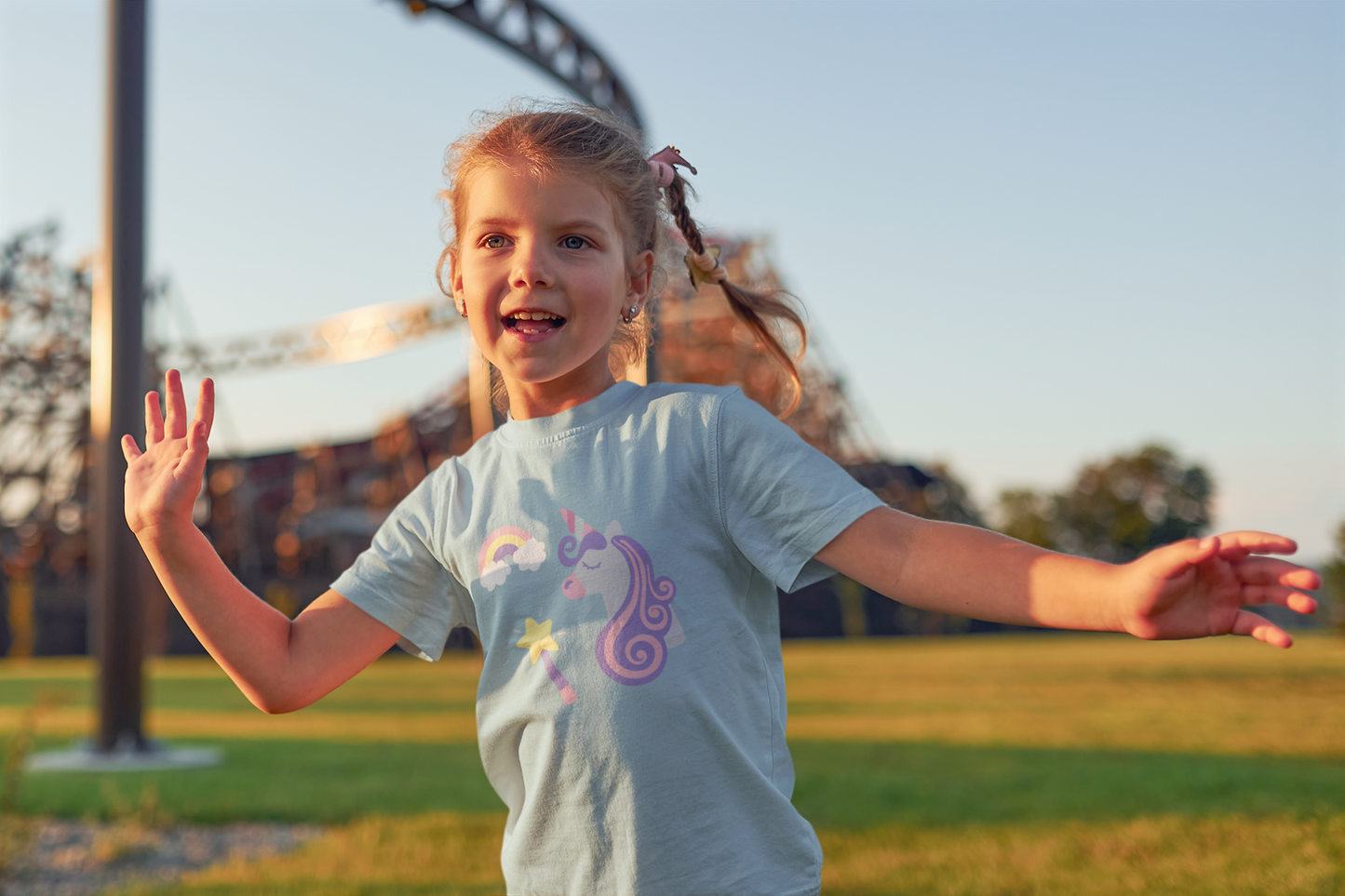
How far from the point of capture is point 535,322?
63.3 inches

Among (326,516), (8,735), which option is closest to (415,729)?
(8,735)

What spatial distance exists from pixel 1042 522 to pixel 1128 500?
5826mm

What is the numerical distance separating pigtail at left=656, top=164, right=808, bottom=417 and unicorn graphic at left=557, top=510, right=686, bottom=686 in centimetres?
53

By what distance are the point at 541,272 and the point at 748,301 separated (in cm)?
49

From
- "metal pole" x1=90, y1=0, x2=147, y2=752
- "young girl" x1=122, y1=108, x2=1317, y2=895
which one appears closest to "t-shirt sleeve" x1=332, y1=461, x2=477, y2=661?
"young girl" x1=122, y1=108, x2=1317, y2=895

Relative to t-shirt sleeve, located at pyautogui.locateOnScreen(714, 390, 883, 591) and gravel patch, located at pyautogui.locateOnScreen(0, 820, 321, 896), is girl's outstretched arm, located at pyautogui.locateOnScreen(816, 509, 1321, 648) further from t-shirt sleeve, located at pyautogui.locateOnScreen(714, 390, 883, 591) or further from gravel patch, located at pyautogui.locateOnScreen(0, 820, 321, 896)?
gravel patch, located at pyautogui.locateOnScreen(0, 820, 321, 896)

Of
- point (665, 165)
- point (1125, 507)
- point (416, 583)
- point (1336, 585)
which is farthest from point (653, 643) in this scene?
point (1125, 507)

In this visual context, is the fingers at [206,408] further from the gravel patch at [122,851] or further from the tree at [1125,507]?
the tree at [1125,507]

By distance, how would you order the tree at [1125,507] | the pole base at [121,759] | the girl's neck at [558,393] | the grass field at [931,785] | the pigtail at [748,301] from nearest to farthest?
the girl's neck at [558,393] < the pigtail at [748,301] < the grass field at [931,785] < the pole base at [121,759] < the tree at [1125,507]

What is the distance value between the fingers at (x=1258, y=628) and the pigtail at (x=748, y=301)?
33.1 inches

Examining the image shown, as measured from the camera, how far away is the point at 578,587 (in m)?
1.53

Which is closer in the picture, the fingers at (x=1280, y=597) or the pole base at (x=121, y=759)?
the fingers at (x=1280, y=597)

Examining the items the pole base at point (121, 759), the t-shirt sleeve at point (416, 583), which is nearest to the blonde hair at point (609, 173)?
the t-shirt sleeve at point (416, 583)

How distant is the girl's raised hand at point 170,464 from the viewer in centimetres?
157
